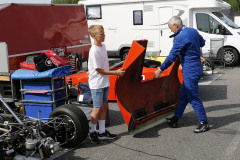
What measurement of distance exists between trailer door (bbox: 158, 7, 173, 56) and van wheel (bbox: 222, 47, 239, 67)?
2.22m

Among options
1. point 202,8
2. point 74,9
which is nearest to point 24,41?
point 74,9

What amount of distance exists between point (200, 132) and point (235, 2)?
39.0 m

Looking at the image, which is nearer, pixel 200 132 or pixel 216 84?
pixel 200 132

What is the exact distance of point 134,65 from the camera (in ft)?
16.9

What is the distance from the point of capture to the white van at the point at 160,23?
1266cm

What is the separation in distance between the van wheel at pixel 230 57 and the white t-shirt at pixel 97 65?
9.13 meters

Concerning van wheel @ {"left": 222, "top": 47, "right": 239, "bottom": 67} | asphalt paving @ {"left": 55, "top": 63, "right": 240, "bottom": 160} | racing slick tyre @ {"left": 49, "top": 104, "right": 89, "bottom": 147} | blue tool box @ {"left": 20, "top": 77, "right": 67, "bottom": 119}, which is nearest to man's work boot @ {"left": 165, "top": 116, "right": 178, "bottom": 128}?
asphalt paving @ {"left": 55, "top": 63, "right": 240, "bottom": 160}

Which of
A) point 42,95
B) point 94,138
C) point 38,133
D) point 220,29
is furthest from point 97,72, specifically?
point 220,29

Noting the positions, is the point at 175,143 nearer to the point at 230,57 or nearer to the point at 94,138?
the point at 94,138

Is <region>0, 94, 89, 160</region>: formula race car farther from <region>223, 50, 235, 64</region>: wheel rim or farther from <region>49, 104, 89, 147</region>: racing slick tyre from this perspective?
<region>223, 50, 235, 64</region>: wheel rim

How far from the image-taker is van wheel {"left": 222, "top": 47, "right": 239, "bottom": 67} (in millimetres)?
12773

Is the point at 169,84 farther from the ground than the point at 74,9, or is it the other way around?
the point at 74,9

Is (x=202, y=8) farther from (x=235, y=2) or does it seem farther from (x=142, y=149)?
(x=235, y=2)

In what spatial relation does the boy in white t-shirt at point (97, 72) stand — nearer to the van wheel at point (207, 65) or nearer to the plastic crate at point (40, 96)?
the plastic crate at point (40, 96)
